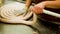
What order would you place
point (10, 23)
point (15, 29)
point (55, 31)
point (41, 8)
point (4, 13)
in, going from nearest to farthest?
point (41, 8) → point (55, 31) → point (15, 29) → point (10, 23) → point (4, 13)

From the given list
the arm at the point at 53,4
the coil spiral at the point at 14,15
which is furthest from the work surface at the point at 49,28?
the arm at the point at 53,4

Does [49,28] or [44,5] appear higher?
[44,5]

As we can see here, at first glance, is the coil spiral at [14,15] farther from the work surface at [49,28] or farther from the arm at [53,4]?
the arm at [53,4]

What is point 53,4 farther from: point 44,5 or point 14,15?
point 14,15

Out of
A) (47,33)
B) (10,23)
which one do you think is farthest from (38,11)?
(10,23)

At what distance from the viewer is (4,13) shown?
1638mm

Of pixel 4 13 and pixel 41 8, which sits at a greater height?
pixel 41 8

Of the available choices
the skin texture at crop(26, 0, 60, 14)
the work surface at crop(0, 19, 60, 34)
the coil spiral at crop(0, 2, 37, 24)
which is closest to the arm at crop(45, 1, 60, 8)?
the skin texture at crop(26, 0, 60, 14)

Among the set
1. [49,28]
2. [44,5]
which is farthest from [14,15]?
[44,5]

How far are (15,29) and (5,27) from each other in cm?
11

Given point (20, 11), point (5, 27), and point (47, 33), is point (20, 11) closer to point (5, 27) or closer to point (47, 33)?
point (5, 27)

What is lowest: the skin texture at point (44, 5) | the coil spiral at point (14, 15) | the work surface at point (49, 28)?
the work surface at point (49, 28)

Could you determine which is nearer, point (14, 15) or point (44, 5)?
point (44, 5)

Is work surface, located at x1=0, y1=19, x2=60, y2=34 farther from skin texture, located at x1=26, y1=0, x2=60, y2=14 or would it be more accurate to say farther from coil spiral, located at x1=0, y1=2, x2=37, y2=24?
skin texture, located at x1=26, y1=0, x2=60, y2=14
